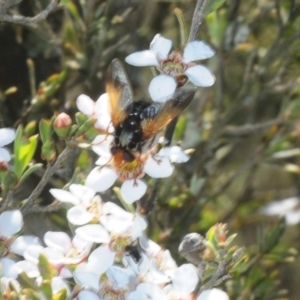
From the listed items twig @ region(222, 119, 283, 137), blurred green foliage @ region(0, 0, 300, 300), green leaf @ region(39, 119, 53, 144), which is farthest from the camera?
twig @ region(222, 119, 283, 137)

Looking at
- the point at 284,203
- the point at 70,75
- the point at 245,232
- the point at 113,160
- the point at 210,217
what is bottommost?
the point at 245,232

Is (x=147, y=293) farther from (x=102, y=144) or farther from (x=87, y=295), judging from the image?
(x=102, y=144)

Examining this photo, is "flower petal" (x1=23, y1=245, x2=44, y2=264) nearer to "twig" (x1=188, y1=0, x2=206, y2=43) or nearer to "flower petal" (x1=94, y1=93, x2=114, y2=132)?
"flower petal" (x1=94, y1=93, x2=114, y2=132)

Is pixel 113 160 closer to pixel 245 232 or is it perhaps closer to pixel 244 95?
pixel 244 95

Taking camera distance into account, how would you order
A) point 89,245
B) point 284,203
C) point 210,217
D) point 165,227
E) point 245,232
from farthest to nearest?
1. point 245,232
2. point 284,203
3. point 210,217
4. point 165,227
5. point 89,245

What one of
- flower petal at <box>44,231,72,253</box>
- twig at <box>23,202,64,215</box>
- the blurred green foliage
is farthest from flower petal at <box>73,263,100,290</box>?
the blurred green foliage

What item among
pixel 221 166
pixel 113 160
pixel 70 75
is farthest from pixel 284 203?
pixel 113 160

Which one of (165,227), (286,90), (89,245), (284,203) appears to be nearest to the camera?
(89,245)
